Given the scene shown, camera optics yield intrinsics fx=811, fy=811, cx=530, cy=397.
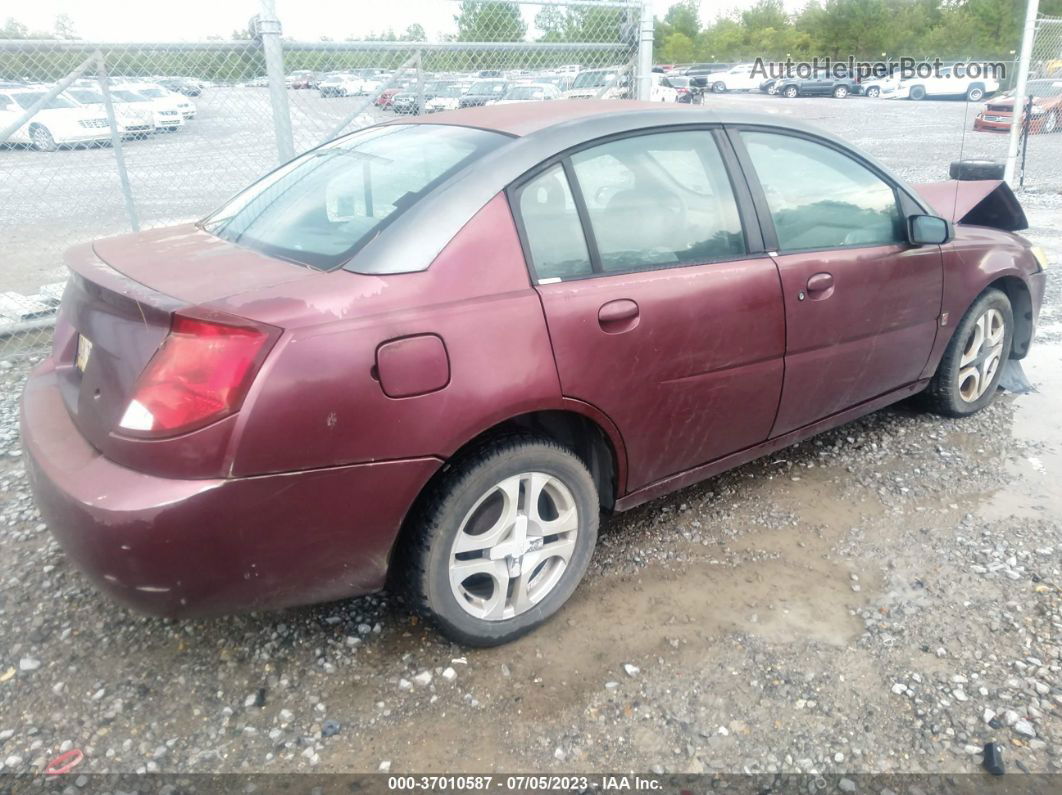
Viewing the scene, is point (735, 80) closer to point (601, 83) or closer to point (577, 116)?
point (601, 83)

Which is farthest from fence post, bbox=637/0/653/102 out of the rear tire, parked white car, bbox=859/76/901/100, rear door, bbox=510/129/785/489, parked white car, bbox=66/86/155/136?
parked white car, bbox=859/76/901/100

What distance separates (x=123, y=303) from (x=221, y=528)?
0.69m

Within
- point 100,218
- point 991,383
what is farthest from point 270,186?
point 100,218

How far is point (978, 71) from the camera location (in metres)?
34.0

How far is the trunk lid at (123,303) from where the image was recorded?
2.08 m

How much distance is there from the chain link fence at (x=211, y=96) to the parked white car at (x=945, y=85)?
105ft

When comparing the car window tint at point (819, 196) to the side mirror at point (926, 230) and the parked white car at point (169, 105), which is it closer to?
the side mirror at point (926, 230)

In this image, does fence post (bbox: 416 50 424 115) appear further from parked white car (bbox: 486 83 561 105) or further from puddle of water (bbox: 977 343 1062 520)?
puddle of water (bbox: 977 343 1062 520)

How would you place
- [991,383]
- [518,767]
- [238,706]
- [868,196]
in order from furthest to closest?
[991,383] < [868,196] < [238,706] < [518,767]

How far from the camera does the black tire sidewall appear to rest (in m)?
2.30

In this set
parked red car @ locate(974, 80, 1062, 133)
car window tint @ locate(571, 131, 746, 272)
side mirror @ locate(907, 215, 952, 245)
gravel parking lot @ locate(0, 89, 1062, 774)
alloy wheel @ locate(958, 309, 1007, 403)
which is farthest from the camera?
parked red car @ locate(974, 80, 1062, 133)

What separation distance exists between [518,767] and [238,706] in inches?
32.8

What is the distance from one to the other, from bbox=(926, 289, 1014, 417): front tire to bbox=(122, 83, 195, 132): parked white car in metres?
4.86

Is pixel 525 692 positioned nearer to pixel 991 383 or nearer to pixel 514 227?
pixel 514 227
